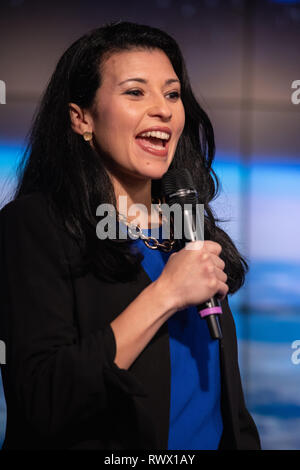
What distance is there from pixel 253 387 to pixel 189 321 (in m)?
2.34

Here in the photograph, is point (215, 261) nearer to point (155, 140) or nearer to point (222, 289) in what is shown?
point (222, 289)

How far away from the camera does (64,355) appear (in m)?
1.12

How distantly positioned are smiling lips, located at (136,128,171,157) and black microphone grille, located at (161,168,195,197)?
1.9 inches

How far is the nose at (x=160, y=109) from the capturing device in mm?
1355

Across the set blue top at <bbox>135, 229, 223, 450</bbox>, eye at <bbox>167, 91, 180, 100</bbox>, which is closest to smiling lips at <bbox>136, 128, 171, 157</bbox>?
eye at <bbox>167, 91, 180, 100</bbox>

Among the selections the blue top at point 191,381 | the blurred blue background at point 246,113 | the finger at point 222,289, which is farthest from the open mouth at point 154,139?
the blurred blue background at point 246,113

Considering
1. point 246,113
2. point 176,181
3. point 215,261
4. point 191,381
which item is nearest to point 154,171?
point 176,181

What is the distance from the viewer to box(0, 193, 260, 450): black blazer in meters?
1.11

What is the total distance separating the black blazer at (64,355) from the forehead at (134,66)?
318 mm

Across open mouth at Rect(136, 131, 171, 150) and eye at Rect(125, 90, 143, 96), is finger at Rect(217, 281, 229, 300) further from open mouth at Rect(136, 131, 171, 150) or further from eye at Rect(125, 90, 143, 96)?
eye at Rect(125, 90, 143, 96)

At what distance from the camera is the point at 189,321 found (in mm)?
1365

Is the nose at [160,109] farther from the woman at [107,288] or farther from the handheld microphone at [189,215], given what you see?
the handheld microphone at [189,215]

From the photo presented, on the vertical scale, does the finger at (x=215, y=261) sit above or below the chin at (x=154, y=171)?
below
